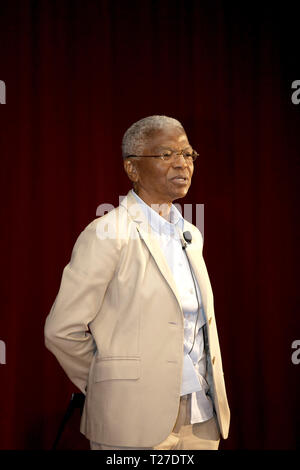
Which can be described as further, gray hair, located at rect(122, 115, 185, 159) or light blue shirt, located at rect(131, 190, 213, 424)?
gray hair, located at rect(122, 115, 185, 159)

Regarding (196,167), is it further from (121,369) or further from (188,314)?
(121,369)

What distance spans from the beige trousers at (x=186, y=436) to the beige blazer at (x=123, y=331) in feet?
0.13

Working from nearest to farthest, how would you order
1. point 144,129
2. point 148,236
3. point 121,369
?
point 121,369, point 148,236, point 144,129

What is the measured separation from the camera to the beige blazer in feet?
4.67

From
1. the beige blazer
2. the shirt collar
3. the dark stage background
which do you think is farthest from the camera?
the dark stage background

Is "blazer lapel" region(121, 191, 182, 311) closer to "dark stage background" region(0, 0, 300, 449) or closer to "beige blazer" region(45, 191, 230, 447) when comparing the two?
"beige blazer" region(45, 191, 230, 447)

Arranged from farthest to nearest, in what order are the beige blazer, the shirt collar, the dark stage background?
the dark stage background
the shirt collar
the beige blazer

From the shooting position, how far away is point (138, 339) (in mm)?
1445

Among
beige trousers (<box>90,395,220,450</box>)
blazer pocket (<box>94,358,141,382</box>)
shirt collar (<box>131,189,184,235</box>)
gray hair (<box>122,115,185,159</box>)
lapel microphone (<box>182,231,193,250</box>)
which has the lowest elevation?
beige trousers (<box>90,395,220,450</box>)

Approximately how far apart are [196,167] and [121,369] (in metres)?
1.54

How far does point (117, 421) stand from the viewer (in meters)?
1.43

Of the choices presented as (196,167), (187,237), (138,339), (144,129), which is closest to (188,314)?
(138,339)

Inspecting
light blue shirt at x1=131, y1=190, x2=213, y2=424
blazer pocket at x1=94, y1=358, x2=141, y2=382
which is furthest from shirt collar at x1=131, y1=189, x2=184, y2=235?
blazer pocket at x1=94, y1=358, x2=141, y2=382
